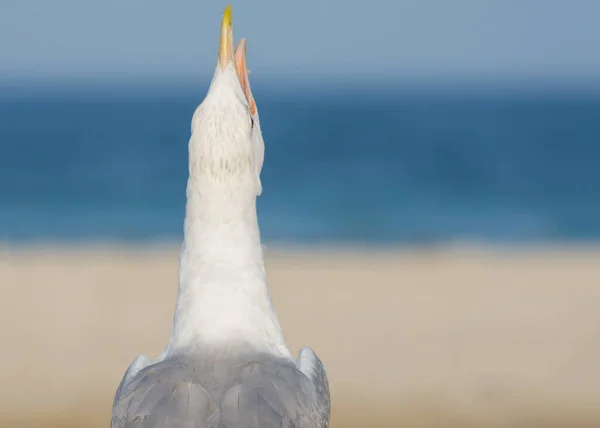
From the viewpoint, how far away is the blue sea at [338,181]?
24266 millimetres

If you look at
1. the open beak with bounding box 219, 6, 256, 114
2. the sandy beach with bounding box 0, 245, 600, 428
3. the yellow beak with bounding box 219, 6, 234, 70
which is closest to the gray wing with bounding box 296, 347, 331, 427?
the open beak with bounding box 219, 6, 256, 114

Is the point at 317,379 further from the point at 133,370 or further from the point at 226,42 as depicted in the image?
the point at 226,42

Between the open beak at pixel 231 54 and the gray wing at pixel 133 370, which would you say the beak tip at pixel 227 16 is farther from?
the gray wing at pixel 133 370

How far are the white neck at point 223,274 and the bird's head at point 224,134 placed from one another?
0.04m

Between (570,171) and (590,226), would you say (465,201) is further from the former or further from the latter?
(570,171)

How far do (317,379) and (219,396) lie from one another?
581 mm

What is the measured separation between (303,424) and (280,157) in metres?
35.1

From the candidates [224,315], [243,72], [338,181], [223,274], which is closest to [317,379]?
[224,315]

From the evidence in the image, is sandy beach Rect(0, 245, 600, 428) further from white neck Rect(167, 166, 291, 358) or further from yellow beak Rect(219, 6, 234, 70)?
yellow beak Rect(219, 6, 234, 70)

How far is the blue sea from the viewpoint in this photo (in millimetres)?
24266

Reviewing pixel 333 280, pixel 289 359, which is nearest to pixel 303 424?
pixel 289 359

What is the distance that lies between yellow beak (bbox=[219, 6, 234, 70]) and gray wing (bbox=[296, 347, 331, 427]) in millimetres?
1257

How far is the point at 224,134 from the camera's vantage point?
4.22 meters

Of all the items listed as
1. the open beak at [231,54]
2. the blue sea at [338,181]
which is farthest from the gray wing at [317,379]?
the blue sea at [338,181]
